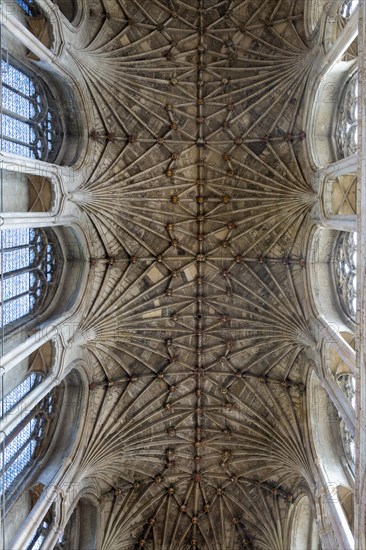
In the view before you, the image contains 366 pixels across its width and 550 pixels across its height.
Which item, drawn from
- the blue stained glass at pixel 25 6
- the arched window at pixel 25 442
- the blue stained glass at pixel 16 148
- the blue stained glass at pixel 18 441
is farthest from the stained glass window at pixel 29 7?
the blue stained glass at pixel 18 441

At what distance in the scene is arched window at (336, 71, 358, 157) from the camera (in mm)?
14742

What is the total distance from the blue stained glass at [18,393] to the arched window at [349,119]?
36.4ft

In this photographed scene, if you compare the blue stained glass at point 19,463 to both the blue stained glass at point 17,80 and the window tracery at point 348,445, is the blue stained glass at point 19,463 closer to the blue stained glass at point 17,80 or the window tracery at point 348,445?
the window tracery at point 348,445

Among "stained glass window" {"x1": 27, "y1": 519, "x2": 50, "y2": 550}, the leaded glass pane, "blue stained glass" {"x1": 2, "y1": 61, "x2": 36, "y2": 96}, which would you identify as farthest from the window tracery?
"blue stained glass" {"x1": 2, "y1": 61, "x2": 36, "y2": 96}

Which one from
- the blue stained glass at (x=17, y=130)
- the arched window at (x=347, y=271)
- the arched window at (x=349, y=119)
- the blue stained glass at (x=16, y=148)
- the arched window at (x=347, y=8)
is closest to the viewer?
the blue stained glass at (x=16, y=148)

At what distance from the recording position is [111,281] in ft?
61.4

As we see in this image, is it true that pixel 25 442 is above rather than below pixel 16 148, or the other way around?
below

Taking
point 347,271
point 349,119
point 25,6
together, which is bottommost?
point 25,6

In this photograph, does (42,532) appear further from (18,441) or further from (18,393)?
(18,393)

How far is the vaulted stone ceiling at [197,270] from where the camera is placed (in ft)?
57.5

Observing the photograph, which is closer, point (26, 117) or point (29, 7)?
point (29, 7)

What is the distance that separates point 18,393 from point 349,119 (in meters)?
11.9

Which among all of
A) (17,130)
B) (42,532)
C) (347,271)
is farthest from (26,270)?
(347,271)

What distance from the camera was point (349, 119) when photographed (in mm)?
15023
